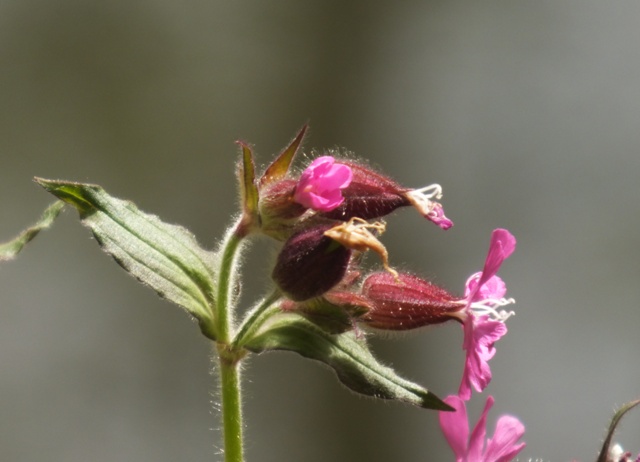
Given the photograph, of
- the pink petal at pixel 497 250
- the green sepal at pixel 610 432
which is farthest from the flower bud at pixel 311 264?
the green sepal at pixel 610 432

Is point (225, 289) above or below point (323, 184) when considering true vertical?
below

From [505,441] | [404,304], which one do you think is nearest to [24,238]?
[404,304]

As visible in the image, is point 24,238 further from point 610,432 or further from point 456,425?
point 610,432

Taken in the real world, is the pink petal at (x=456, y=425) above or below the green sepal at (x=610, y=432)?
below

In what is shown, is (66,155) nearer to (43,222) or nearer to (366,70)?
(366,70)

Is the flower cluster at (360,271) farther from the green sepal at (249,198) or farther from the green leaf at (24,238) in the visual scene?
the green leaf at (24,238)

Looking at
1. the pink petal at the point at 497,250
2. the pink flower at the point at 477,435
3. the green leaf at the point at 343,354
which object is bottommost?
the pink flower at the point at 477,435

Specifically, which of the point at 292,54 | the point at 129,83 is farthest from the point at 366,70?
the point at 129,83

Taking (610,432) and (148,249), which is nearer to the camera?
(610,432)

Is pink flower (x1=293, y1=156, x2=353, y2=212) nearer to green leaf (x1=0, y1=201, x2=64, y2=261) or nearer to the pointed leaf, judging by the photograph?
the pointed leaf
